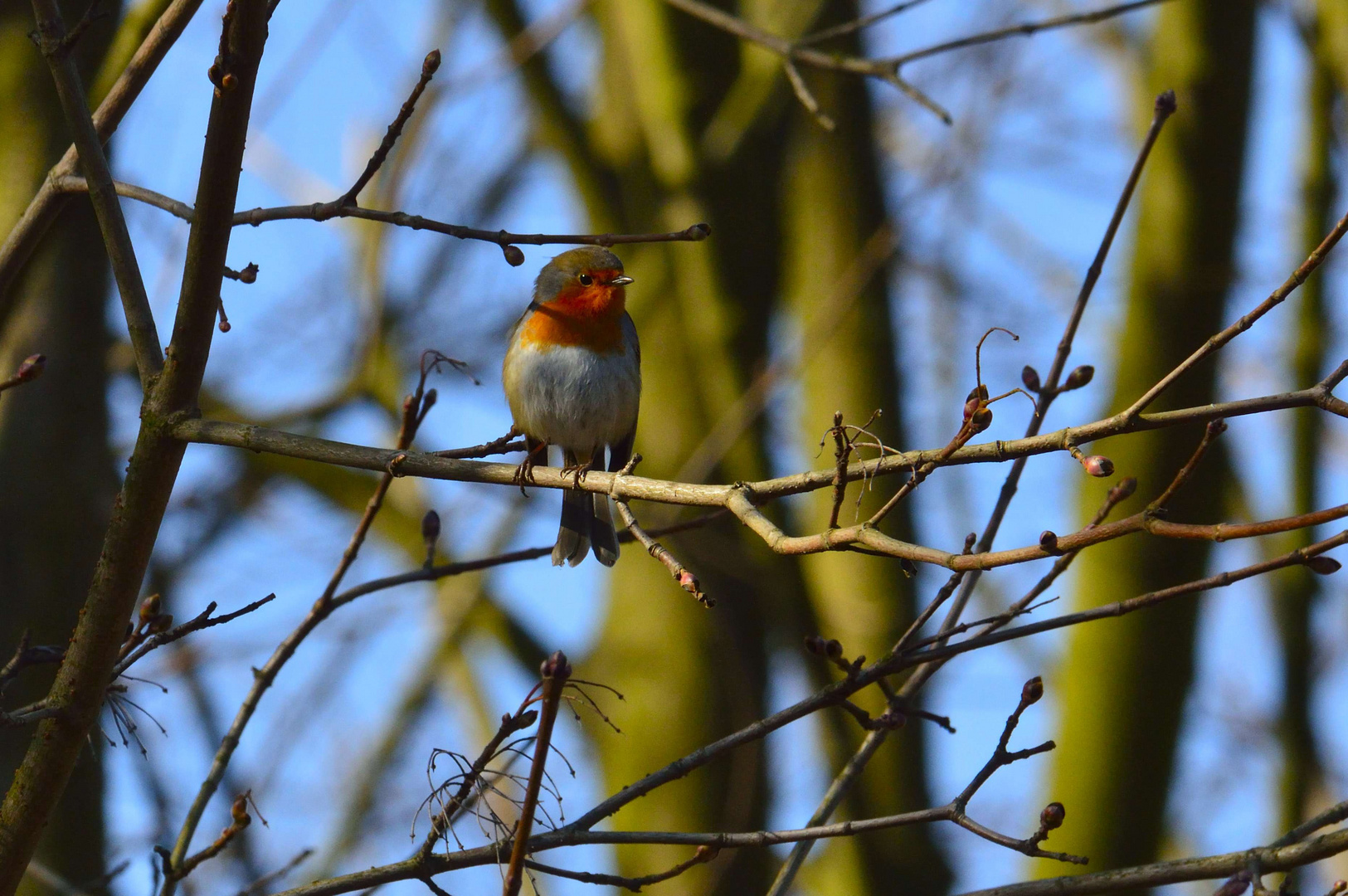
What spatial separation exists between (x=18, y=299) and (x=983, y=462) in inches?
106

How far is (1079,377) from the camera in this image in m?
2.60

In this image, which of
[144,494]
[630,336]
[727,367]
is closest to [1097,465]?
[144,494]

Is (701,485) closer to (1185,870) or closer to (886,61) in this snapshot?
(1185,870)

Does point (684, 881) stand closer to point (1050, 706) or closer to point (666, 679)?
point (666, 679)

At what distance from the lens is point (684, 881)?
5328 millimetres

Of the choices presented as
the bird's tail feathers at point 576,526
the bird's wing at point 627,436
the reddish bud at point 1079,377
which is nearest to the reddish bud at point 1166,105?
the reddish bud at point 1079,377

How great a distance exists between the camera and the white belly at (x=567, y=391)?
4.17 meters

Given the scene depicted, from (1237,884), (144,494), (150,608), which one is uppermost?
(144,494)

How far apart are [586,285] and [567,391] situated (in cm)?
44

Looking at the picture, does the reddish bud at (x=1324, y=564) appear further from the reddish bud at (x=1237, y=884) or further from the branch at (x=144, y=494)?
the branch at (x=144, y=494)

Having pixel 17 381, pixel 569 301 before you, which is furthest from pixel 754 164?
pixel 17 381

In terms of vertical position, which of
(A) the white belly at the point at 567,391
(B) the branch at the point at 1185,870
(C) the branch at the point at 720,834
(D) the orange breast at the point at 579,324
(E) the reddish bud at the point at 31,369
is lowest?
(B) the branch at the point at 1185,870

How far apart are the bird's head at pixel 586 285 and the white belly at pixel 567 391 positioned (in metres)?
0.18

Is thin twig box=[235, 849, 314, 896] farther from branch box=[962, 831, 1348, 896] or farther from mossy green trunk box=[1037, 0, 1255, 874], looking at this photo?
mossy green trunk box=[1037, 0, 1255, 874]
